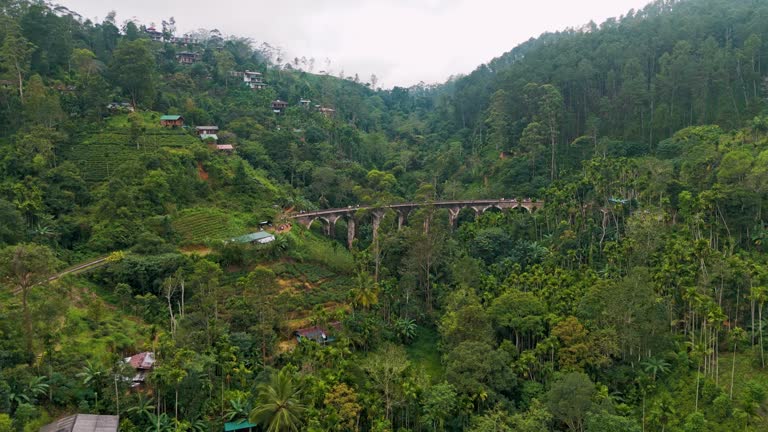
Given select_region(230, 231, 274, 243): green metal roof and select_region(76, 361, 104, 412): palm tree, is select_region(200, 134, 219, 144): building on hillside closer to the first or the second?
select_region(230, 231, 274, 243): green metal roof

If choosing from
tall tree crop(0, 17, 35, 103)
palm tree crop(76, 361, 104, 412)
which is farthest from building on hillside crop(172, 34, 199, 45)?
palm tree crop(76, 361, 104, 412)

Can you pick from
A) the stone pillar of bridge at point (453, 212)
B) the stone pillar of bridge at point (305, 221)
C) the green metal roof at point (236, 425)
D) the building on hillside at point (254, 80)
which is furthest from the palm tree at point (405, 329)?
the building on hillside at point (254, 80)

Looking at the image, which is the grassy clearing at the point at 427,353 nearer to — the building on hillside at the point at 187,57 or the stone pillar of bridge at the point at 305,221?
the stone pillar of bridge at the point at 305,221

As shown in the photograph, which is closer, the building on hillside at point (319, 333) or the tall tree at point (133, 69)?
the building on hillside at point (319, 333)

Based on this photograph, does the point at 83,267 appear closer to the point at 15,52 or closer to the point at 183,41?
the point at 15,52

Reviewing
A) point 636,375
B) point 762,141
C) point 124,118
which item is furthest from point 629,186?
point 124,118

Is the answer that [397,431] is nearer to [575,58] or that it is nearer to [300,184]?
[300,184]

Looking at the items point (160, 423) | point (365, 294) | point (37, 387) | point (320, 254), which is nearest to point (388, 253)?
point (320, 254)
